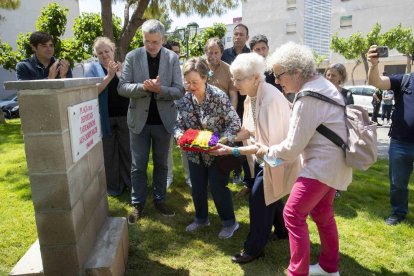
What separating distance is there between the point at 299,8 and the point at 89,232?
138 feet

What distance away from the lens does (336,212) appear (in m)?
4.23

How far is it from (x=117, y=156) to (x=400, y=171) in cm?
332

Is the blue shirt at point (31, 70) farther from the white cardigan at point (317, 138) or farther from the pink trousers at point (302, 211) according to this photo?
the pink trousers at point (302, 211)

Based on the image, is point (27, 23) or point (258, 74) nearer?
point (258, 74)

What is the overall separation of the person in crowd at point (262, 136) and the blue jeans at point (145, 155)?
1.03m

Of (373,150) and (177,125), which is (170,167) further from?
(373,150)

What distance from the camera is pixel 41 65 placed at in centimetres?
386

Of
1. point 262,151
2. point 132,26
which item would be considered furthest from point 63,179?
point 132,26

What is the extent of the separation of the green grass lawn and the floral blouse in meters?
0.84

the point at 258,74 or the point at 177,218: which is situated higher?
the point at 258,74

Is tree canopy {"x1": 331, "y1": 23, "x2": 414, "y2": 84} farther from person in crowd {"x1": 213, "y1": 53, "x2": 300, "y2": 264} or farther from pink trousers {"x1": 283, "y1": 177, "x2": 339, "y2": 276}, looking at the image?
pink trousers {"x1": 283, "y1": 177, "x2": 339, "y2": 276}

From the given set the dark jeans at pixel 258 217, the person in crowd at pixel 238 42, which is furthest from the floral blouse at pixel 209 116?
the person in crowd at pixel 238 42

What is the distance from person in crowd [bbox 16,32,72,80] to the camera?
3.75m

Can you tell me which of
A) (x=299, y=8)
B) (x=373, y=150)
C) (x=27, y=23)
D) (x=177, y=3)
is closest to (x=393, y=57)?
(x=299, y=8)
